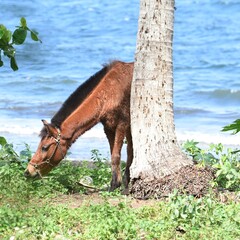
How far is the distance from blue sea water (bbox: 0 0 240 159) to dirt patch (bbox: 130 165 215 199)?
363cm

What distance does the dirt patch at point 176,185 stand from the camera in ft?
28.2

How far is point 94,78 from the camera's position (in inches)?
392

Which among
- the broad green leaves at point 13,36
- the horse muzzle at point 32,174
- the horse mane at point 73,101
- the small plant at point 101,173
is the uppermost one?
the broad green leaves at point 13,36

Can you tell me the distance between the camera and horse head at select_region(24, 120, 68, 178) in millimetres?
9688

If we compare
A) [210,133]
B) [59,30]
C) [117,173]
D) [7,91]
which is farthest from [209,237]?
[59,30]

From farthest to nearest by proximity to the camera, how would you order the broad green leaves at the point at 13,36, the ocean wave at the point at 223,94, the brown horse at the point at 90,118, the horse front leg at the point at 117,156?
1. the ocean wave at the point at 223,94
2. the horse front leg at the point at 117,156
3. the brown horse at the point at 90,118
4. the broad green leaves at the point at 13,36

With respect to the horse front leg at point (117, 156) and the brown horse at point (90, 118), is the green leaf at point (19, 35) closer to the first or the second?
the brown horse at point (90, 118)

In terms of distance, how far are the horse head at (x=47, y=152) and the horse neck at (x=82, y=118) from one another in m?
0.10

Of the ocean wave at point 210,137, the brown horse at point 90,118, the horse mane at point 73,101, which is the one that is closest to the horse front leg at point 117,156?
the brown horse at point 90,118

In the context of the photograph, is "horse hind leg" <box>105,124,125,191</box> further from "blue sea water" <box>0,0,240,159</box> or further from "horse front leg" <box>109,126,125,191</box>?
"blue sea water" <box>0,0,240,159</box>

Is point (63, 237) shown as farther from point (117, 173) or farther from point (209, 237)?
point (117, 173)

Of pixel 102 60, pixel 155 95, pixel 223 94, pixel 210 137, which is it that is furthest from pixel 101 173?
pixel 102 60

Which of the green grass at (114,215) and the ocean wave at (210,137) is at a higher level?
the green grass at (114,215)

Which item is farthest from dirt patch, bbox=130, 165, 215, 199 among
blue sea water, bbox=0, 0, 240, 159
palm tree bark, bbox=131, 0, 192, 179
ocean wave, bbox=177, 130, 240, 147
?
ocean wave, bbox=177, 130, 240, 147
